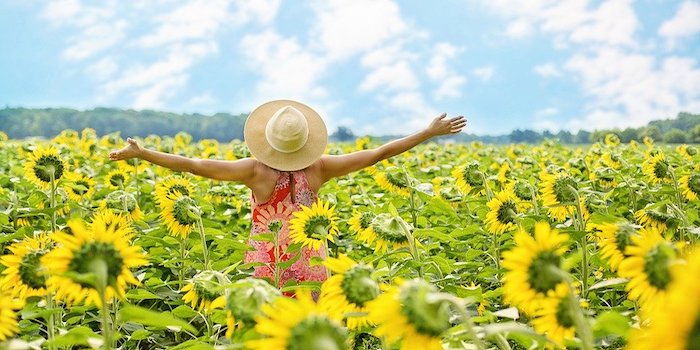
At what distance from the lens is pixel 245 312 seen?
5.18ft

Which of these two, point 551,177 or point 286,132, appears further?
point 286,132

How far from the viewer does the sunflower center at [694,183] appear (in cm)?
393

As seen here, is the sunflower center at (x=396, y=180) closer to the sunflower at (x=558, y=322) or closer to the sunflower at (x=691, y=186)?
the sunflower at (x=691, y=186)

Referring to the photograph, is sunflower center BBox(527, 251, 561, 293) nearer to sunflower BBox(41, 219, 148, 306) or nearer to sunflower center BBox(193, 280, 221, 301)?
A: sunflower BBox(41, 219, 148, 306)

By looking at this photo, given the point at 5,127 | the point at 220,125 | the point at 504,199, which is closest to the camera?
the point at 504,199

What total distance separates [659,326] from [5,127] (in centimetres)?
3928

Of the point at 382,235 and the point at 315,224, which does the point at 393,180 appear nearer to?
the point at 382,235

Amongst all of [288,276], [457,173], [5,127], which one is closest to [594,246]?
[457,173]

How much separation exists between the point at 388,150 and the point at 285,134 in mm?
682

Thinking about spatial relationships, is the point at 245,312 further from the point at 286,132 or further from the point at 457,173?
the point at 457,173

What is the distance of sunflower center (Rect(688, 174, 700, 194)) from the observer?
393 cm

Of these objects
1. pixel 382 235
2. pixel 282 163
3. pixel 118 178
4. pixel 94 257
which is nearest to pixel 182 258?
pixel 282 163

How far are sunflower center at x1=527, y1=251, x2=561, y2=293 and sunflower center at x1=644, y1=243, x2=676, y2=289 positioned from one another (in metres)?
0.21

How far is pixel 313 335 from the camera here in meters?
1.25
